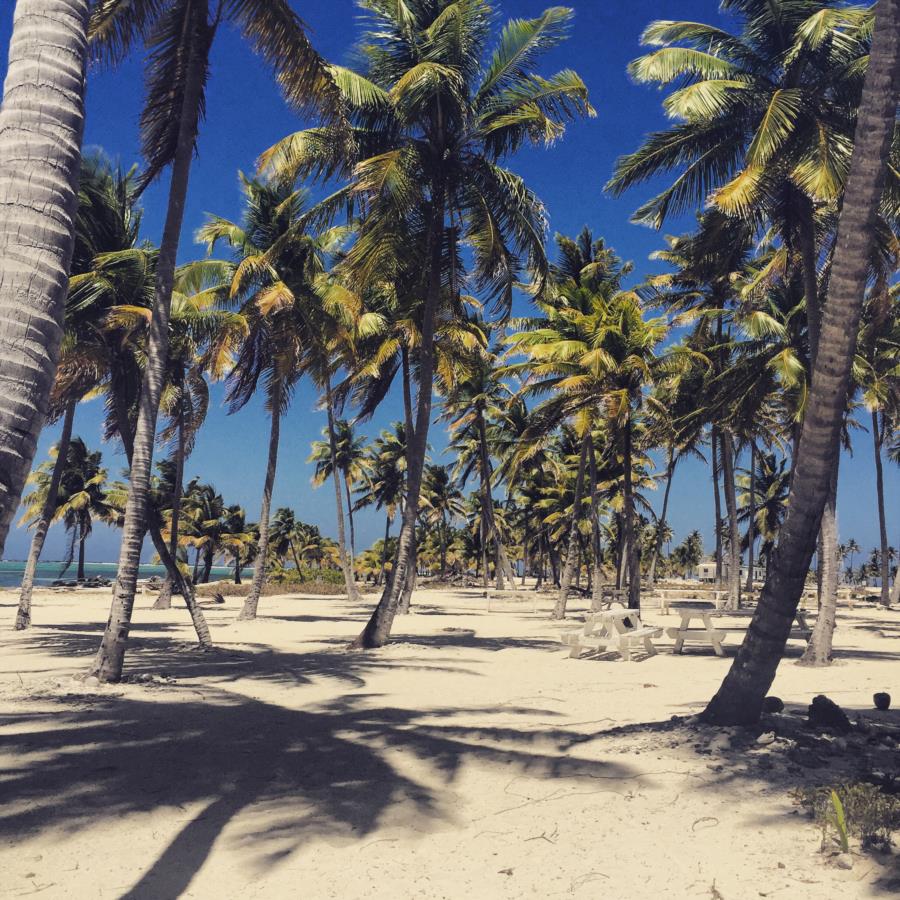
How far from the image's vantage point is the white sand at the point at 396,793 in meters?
3.91

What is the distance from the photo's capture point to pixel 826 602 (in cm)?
1203

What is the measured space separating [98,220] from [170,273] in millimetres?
5832

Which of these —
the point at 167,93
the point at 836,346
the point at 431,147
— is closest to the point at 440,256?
the point at 431,147

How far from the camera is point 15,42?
3230 mm

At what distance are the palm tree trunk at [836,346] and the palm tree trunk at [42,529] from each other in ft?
50.6

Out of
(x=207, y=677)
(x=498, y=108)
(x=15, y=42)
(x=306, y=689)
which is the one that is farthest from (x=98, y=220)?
(x=15, y=42)

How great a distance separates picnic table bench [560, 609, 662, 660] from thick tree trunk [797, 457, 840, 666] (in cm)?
257

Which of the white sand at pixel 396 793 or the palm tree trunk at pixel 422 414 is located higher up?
the palm tree trunk at pixel 422 414

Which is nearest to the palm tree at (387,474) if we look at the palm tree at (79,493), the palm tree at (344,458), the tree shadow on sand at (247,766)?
the palm tree at (344,458)

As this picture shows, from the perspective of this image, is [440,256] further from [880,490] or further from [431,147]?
[880,490]

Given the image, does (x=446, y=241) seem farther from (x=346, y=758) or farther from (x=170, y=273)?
(x=346, y=758)

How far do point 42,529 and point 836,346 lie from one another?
18783mm

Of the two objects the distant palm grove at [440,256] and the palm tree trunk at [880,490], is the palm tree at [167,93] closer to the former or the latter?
the distant palm grove at [440,256]

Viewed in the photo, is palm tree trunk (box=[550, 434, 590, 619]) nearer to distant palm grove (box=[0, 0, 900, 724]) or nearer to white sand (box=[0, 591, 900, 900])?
distant palm grove (box=[0, 0, 900, 724])
